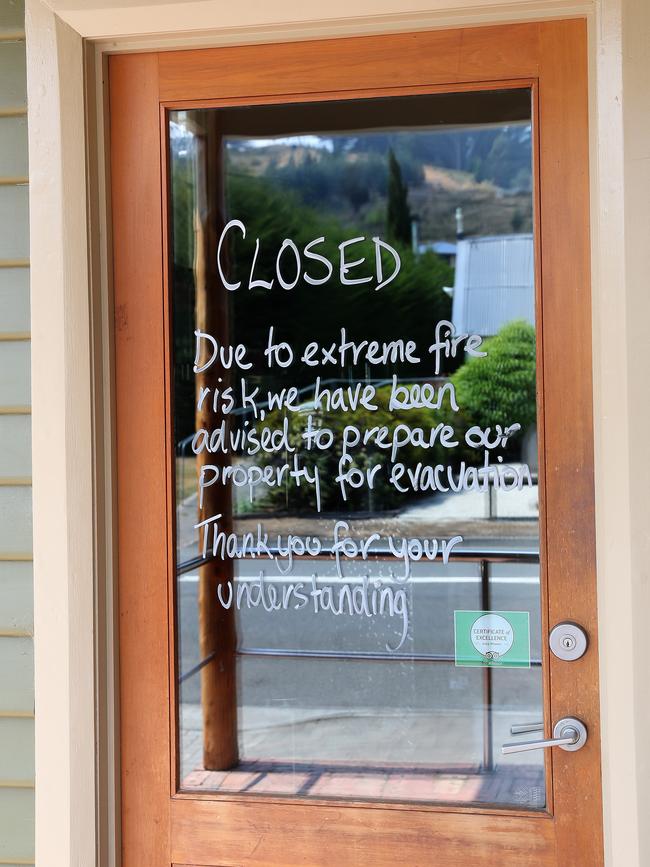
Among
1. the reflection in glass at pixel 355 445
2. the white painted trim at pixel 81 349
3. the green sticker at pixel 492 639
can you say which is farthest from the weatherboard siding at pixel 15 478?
the green sticker at pixel 492 639

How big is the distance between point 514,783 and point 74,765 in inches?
32.3

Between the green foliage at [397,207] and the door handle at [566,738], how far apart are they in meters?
0.95

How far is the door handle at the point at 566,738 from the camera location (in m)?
1.52

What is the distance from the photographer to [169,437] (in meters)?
1.67

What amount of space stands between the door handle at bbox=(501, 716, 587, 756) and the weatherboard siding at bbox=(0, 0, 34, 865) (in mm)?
991

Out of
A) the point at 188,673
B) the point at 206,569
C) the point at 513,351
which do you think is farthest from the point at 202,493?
Answer: the point at 513,351

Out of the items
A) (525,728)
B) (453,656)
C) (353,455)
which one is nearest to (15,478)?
(353,455)

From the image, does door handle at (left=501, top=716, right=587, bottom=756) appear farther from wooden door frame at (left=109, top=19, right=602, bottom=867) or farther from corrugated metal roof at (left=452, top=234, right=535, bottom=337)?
corrugated metal roof at (left=452, top=234, right=535, bottom=337)

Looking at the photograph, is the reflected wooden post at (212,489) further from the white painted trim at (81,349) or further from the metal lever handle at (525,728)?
the metal lever handle at (525,728)

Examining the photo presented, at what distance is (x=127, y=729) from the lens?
5.48ft

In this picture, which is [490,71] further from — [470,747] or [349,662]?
[470,747]

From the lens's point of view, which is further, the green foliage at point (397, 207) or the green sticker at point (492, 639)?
the green foliage at point (397, 207)

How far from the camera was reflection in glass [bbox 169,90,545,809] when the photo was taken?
1585mm

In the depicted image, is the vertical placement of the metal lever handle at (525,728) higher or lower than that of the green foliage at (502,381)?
lower
